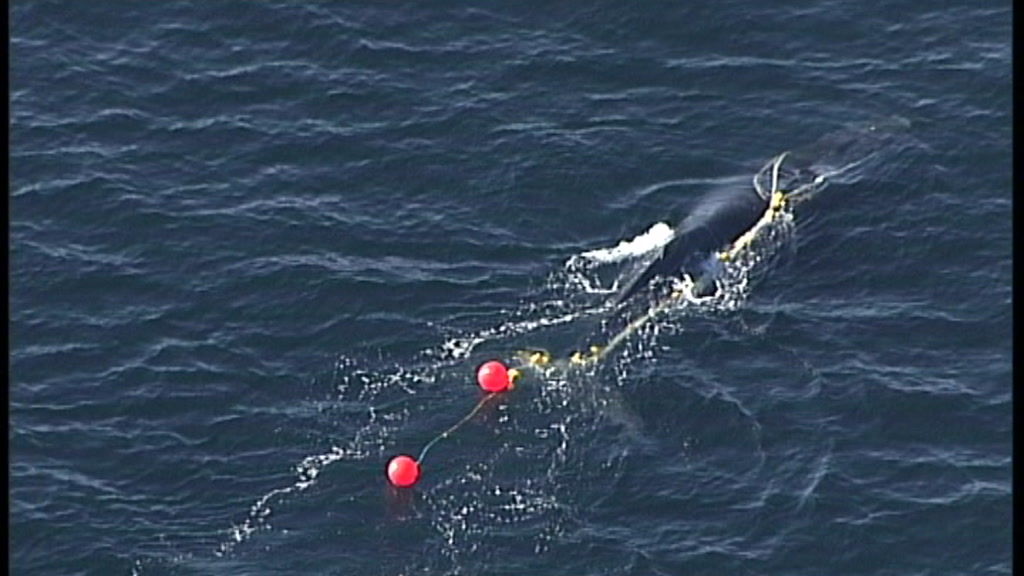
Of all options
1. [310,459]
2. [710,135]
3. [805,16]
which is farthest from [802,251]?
[310,459]

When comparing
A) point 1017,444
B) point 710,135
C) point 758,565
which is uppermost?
point 1017,444

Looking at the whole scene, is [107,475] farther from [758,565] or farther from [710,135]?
[710,135]

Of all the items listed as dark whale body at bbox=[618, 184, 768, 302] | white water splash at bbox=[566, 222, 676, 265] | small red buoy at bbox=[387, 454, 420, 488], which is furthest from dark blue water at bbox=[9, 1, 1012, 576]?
dark whale body at bbox=[618, 184, 768, 302]

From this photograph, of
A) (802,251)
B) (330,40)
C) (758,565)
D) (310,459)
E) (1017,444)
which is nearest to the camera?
(1017,444)

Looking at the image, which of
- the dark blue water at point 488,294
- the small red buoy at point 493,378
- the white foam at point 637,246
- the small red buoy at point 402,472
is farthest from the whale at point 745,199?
the small red buoy at point 402,472

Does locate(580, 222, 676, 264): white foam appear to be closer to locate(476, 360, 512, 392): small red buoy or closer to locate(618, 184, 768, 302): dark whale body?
locate(618, 184, 768, 302): dark whale body

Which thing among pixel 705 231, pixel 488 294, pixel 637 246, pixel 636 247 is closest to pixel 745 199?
pixel 705 231
